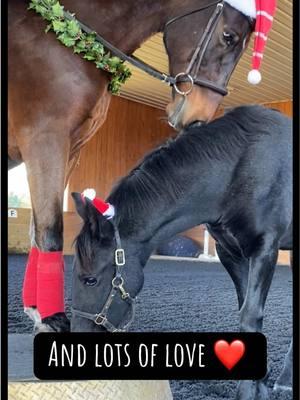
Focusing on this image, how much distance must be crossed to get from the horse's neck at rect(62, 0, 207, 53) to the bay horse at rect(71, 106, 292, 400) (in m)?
0.15

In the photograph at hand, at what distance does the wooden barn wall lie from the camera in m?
0.65

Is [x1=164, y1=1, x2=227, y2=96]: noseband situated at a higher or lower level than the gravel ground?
higher

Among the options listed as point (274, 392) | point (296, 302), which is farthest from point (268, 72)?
point (274, 392)

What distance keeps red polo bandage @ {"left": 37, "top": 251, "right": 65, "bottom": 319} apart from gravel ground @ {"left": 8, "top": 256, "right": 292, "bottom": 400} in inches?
2.1

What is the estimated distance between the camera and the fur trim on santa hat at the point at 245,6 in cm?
55

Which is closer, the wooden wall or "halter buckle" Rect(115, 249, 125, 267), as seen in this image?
"halter buckle" Rect(115, 249, 125, 267)

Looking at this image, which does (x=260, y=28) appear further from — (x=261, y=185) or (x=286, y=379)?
(x=286, y=379)

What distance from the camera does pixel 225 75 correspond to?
0.58m

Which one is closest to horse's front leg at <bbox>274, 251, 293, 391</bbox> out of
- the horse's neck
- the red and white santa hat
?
the red and white santa hat

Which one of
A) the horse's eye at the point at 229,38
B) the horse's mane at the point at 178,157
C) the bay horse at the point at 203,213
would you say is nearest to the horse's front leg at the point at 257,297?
the bay horse at the point at 203,213

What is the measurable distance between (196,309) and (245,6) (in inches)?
38.6

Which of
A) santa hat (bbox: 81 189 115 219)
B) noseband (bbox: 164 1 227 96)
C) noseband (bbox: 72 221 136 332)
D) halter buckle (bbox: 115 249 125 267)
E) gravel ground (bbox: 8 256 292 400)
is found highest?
noseband (bbox: 164 1 227 96)

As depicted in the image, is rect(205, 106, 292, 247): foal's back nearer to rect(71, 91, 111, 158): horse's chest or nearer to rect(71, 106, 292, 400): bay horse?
rect(71, 106, 292, 400): bay horse

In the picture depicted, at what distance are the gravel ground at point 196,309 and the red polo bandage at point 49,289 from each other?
0.05 metres
